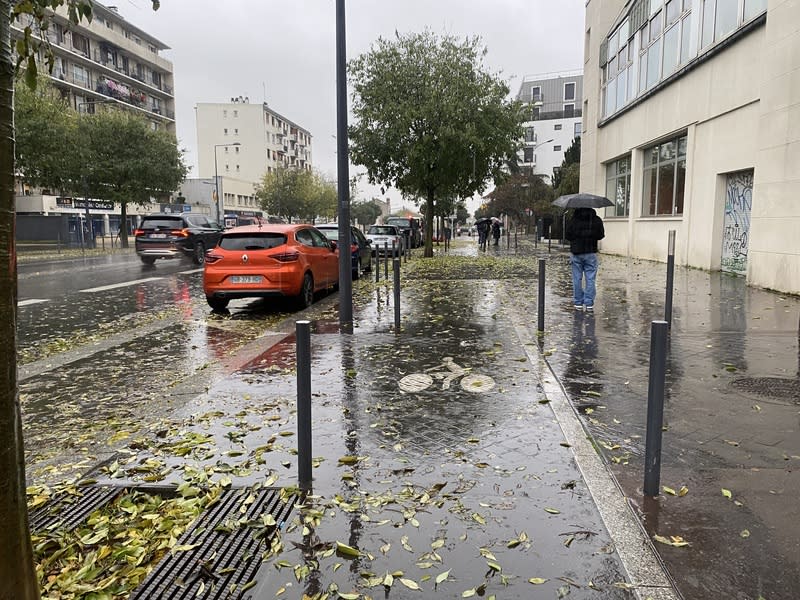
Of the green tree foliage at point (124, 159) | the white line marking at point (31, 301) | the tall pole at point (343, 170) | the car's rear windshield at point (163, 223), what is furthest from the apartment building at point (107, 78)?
the tall pole at point (343, 170)

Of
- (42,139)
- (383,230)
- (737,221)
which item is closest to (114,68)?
(42,139)

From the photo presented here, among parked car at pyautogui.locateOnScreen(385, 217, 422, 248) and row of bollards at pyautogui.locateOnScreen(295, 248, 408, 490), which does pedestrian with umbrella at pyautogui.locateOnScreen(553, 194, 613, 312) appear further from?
parked car at pyautogui.locateOnScreen(385, 217, 422, 248)

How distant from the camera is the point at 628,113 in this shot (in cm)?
2412

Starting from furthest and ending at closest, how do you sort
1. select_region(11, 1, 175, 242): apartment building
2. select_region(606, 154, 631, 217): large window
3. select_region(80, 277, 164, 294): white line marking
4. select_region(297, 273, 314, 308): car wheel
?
select_region(11, 1, 175, 242): apartment building → select_region(606, 154, 631, 217): large window → select_region(80, 277, 164, 294): white line marking → select_region(297, 273, 314, 308): car wheel

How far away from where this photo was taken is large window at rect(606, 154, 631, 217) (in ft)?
83.0

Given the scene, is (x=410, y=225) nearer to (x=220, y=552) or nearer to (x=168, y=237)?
(x=168, y=237)

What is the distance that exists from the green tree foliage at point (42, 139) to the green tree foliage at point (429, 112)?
13135mm

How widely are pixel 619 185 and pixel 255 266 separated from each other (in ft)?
66.7

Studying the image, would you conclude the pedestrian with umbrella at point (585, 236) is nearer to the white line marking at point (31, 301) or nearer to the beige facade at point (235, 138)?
the white line marking at point (31, 301)

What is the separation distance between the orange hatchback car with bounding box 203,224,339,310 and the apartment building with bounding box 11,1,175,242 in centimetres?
4145

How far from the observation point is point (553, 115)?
8831cm

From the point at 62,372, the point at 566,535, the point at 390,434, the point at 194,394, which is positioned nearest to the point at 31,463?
the point at 194,394

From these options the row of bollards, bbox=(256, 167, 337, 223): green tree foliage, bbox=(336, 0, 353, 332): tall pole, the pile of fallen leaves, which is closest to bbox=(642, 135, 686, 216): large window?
bbox=(336, 0, 353, 332): tall pole

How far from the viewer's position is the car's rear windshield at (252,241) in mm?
10859
